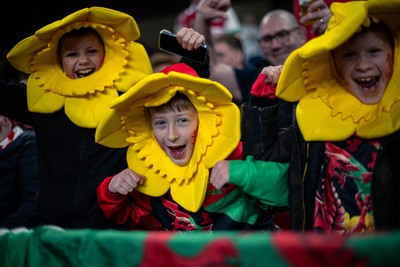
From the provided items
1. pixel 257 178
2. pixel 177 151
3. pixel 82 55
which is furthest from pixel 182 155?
pixel 82 55

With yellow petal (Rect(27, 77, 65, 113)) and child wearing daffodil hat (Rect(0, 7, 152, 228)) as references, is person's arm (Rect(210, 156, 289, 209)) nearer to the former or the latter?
child wearing daffodil hat (Rect(0, 7, 152, 228))

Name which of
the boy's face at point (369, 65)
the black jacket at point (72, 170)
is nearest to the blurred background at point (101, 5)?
the black jacket at point (72, 170)

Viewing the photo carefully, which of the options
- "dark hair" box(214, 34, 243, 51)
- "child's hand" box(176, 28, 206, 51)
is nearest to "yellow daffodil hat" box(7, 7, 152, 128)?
"child's hand" box(176, 28, 206, 51)

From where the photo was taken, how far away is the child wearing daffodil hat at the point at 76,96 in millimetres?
2438

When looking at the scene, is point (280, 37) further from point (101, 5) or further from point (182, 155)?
point (101, 5)

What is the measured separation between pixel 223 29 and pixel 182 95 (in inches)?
134

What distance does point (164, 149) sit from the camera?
2.22 metres

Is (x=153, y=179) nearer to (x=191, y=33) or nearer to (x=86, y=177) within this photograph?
(x=86, y=177)

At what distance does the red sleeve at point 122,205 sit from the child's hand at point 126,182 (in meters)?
0.05

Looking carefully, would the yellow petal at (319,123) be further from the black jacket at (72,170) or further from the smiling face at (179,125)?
the black jacket at (72,170)

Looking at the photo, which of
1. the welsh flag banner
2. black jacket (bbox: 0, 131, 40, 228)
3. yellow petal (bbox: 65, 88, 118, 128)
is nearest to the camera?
the welsh flag banner

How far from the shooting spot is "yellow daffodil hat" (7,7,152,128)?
7.94 feet

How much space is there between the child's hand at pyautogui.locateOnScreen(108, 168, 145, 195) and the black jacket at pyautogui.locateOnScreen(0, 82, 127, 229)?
0.27m

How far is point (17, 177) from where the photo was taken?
2.82m
